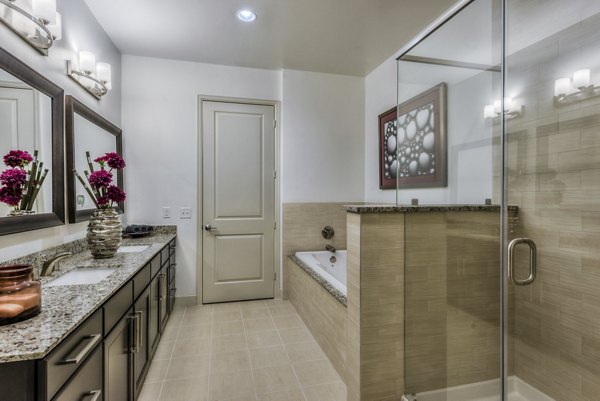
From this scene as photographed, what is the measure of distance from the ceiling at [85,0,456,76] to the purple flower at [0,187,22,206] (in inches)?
65.5

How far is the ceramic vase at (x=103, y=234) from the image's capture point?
1927mm

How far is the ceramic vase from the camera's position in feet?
6.32

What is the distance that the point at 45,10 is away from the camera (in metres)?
1.56

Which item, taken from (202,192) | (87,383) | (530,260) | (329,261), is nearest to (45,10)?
(87,383)

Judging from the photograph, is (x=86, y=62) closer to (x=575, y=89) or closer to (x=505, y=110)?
(x=505, y=110)

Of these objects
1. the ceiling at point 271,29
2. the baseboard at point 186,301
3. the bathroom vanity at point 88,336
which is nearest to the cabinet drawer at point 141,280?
the bathroom vanity at point 88,336

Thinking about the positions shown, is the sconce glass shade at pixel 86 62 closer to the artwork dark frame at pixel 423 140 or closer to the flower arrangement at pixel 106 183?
the flower arrangement at pixel 106 183

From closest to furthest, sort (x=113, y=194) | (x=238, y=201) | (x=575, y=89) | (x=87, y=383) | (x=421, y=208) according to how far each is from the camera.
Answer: (x=87, y=383) < (x=575, y=89) < (x=421, y=208) < (x=113, y=194) < (x=238, y=201)

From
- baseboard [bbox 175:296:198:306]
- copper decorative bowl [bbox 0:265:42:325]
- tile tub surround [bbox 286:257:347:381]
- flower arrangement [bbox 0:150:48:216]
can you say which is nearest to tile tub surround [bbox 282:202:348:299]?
tile tub surround [bbox 286:257:347:381]

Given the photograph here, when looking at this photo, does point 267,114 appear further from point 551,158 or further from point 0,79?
point 551,158

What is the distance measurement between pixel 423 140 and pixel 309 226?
1.90m

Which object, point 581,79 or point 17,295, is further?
point 581,79

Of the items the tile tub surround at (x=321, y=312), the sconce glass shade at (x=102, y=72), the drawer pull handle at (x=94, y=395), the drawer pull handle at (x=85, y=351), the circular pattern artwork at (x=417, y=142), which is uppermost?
the sconce glass shade at (x=102, y=72)

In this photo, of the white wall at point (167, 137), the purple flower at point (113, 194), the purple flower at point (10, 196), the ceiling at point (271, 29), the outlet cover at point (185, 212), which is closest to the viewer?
the purple flower at point (10, 196)
